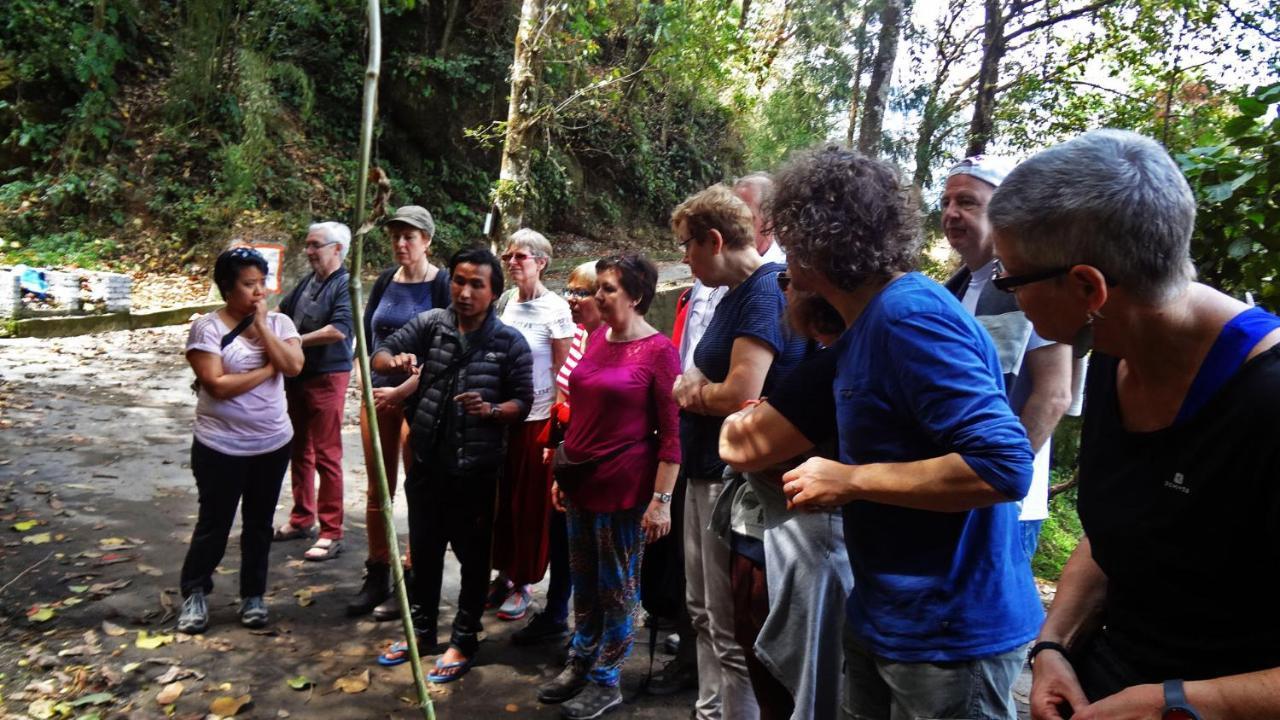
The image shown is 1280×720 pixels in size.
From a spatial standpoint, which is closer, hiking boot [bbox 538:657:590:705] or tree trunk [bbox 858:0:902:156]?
hiking boot [bbox 538:657:590:705]

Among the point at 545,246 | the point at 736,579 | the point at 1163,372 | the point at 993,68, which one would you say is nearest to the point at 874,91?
the point at 993,68

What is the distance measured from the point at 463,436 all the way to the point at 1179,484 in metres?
3.08

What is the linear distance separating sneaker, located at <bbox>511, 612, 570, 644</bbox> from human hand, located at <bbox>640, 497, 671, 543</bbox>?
115 cm

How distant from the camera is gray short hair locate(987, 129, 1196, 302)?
1.35 meters

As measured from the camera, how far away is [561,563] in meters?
4.44

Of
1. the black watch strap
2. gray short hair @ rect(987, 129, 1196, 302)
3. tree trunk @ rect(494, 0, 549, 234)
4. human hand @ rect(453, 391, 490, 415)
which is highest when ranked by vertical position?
tree trunk @ rect(494, 0, 549, 234)

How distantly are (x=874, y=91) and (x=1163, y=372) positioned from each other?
10755 mm

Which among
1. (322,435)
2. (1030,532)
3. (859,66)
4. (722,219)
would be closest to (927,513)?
(1030,532)

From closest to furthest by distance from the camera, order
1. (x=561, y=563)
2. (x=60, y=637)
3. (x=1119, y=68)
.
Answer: (x=60, y=637)
(x=561, y=563)
(x=1119, y=68)

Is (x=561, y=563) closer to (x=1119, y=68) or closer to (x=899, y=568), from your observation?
(x=899, y=568)

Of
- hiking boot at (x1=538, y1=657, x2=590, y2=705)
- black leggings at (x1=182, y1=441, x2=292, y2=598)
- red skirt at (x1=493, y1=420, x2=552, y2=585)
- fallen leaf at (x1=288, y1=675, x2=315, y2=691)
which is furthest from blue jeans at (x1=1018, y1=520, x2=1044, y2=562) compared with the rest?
black leggings at (x1=182, y1=441, x2=292, y2=598)

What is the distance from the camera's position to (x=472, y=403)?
3.94 m

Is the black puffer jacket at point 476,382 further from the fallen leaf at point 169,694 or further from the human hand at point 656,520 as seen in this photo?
the fallen leaf at point 169,694

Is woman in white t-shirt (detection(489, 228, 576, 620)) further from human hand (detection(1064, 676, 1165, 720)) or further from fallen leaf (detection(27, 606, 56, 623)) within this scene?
human hand (detection(1064, 676, 1165, 720))
